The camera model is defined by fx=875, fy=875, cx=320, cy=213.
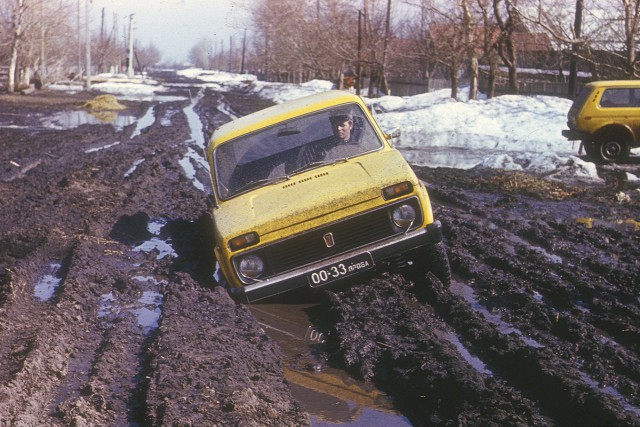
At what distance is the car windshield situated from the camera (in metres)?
7.73

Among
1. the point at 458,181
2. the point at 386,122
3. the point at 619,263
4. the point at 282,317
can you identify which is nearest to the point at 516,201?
the point at 458,181

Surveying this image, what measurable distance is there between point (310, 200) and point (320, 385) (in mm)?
1860

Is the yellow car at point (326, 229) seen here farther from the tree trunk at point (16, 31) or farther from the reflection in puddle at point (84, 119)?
the tree trunk at point (16, 31)

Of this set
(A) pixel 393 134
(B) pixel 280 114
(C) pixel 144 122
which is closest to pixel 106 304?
(B) pixel 280 114

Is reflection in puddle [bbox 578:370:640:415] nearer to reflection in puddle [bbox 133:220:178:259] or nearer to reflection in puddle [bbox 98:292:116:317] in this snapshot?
reflection in puddle [bbox 98:292:116:317]

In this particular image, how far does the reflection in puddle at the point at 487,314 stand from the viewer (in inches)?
239

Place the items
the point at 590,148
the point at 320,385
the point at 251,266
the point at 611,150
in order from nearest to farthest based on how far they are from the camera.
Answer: the point at 320,385 → the point at 251,266 → the point at 611,150 → the point at 590,148

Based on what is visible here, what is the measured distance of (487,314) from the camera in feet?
22.3

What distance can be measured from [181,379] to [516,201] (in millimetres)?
9007

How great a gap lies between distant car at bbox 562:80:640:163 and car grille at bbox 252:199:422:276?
1410 centimetres

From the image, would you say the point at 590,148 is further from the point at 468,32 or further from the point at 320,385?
the point at 320,385

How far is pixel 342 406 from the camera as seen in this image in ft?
16.5

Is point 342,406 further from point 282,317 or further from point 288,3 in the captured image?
point 288,3

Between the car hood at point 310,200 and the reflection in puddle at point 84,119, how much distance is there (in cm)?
2240
